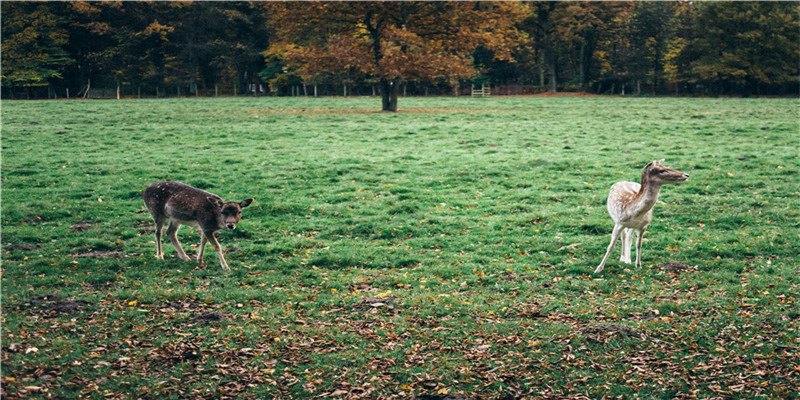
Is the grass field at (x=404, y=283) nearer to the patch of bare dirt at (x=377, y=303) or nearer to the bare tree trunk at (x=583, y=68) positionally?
the patch of bare dirt at (x=377, y=303)

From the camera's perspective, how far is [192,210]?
38.4 ft

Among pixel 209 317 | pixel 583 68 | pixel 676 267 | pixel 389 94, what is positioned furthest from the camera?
pixel 583 68

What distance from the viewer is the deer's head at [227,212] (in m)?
11.3

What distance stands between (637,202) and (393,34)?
107 ft

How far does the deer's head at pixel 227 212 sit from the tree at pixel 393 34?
1223 inches

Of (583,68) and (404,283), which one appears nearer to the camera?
(404,283)

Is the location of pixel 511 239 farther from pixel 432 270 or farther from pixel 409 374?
pixel 409 374

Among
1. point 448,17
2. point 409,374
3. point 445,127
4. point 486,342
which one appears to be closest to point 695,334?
point 486,342

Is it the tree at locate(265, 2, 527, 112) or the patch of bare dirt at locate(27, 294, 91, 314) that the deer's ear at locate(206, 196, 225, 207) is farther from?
the tree at locate(265, 2, 527, 112)

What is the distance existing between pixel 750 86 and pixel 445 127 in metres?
54.6

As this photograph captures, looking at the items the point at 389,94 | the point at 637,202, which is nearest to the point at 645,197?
the point at 637,202

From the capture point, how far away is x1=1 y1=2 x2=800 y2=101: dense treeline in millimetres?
72500

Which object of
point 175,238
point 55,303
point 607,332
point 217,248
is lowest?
point 607,332

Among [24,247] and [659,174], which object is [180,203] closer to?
[24,247]
